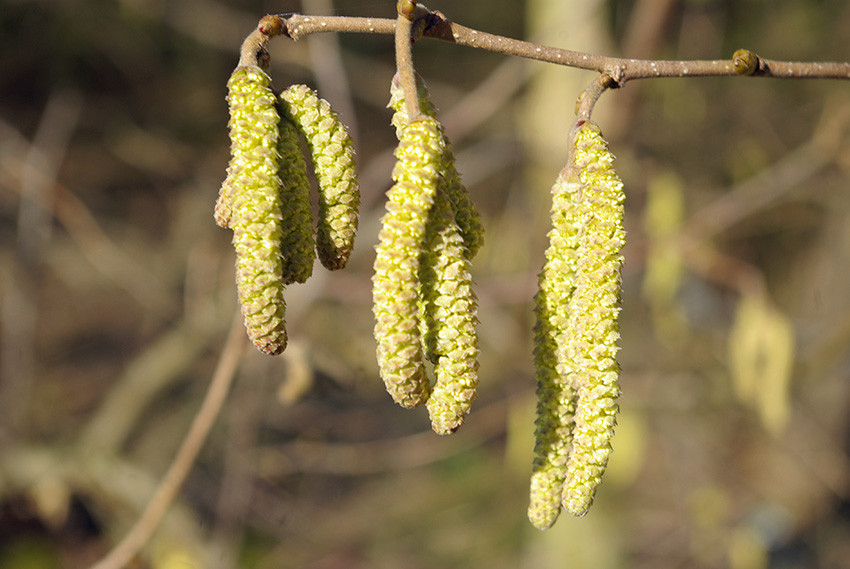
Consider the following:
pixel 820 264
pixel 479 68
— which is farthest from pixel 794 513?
pixel 479 68

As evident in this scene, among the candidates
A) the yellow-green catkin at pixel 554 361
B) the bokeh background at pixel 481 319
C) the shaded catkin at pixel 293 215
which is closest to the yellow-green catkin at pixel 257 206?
the shaded catkin at pixel 293 215

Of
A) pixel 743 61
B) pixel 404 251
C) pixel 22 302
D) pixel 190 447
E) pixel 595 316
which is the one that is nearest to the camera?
pixel 404 251

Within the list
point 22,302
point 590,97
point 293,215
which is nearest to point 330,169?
point 293,215

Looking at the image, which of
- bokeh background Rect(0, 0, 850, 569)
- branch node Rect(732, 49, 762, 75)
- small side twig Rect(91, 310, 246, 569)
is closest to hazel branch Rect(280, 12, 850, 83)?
branch node Rect(732, 49, 762, 75)

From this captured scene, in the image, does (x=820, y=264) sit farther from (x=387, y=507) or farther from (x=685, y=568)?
(x=387, y=507)

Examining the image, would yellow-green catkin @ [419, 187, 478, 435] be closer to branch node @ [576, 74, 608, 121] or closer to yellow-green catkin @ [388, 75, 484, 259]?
yellow-green catkin @ [388, 75, 484, 259]

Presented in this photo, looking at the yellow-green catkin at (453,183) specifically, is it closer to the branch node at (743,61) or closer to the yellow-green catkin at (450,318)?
the yellow-green catkin at (450,318)

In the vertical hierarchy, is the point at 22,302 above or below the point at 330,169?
above

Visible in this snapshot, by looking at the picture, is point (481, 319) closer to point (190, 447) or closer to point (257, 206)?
point (190, 447)
